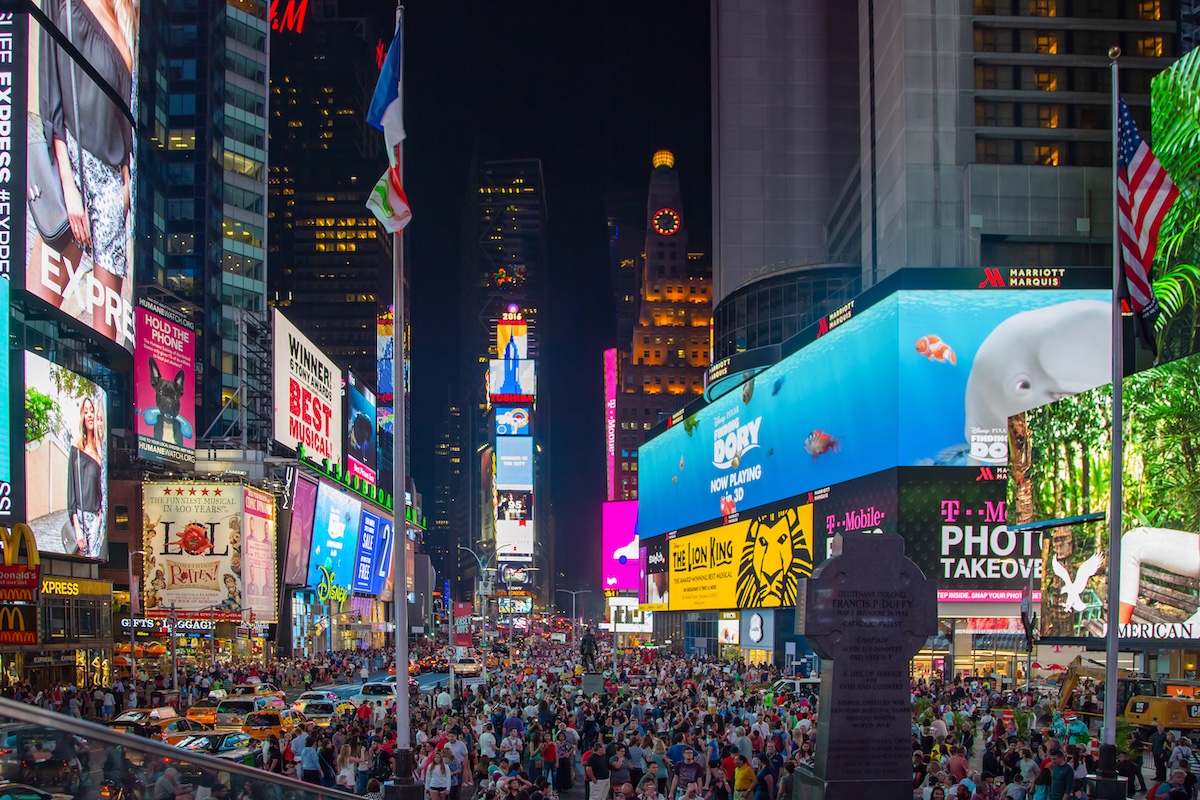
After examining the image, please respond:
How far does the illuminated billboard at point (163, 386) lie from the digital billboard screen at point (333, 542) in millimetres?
16777

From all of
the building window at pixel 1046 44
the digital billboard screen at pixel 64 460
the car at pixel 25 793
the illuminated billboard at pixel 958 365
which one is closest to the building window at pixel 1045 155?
the building window at pixel 1046 44

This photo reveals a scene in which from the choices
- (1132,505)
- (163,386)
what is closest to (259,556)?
(163,386)

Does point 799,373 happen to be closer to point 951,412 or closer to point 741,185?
point 951,412

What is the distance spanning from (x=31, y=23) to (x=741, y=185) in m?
87.0

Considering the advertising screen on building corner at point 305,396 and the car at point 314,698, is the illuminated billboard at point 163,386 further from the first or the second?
the car at point 314,698

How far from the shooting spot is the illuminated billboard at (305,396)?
7881 cm

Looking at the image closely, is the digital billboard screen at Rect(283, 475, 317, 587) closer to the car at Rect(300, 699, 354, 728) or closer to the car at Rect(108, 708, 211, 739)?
the car at Rect(300, 699, 354, 728)

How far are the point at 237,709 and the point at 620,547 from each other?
120 metres

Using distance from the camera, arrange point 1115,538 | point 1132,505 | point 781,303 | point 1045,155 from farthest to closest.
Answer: point 781,303 → point 1045,155 → point 1132,505 → point 1115,538

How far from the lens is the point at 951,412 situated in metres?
62.1

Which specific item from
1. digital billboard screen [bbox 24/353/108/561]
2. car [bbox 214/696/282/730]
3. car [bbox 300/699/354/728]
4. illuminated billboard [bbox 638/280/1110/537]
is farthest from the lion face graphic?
car [bbox 214/696/282/730]

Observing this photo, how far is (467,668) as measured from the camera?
6219 cm

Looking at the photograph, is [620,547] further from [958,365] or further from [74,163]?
[74,163]

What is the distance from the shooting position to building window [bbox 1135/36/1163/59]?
77.5 metres
